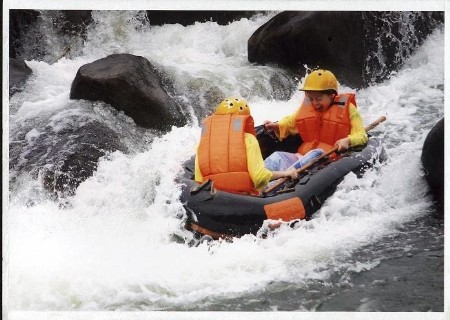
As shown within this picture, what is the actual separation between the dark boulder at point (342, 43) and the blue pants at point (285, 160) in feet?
2.67

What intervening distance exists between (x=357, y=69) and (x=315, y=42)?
0.35m

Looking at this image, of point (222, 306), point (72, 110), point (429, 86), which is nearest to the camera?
point (222, 306)

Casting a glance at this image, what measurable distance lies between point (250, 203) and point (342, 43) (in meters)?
1.87

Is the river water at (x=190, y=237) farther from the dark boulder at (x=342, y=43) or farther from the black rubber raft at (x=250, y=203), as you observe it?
the dark boulder at (x=342, y=43)

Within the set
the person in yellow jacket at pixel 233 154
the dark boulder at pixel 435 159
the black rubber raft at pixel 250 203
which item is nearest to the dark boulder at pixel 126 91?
the black rubber raft at pixel 250 203

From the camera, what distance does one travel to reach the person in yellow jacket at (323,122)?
3688 mm

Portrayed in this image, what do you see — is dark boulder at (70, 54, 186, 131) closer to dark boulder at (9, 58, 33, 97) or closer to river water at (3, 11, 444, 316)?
river water at (3, 11, 444, 316)

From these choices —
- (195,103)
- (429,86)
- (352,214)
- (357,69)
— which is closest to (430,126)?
(429,86)

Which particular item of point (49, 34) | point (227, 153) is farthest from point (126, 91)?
point (227, 153)

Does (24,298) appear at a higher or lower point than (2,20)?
lower

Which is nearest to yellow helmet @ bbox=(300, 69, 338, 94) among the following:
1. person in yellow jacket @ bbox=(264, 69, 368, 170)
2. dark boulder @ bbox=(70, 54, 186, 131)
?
person in yellow jacket @ bbox=(264, 69, 368, 170)

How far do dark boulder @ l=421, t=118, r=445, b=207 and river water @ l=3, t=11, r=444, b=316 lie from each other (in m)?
0.09

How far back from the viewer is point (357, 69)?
4.60m

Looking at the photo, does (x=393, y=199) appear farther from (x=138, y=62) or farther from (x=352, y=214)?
(x=138, y=62)
